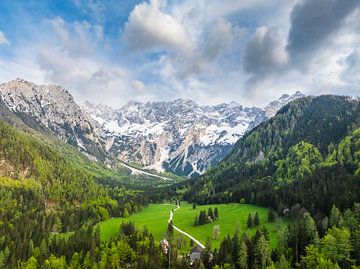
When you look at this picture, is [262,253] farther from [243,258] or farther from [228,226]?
[228,226]

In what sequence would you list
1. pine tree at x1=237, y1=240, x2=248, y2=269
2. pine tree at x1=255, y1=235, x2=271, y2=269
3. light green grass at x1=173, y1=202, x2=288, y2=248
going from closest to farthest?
pine tree at x1=255, y1=235, x2=271, y2=269 < pine tree at x1=237, y1=240, x2=248, y2=269 < light green grass at x1=173, y1=202, x2=288, y2=248

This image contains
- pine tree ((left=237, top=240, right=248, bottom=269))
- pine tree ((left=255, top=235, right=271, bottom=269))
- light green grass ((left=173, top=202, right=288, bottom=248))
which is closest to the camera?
pine tree ((left=255, top=235, right=271, bottom=269))

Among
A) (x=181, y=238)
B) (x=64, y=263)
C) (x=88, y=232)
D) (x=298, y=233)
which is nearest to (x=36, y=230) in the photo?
(x=88, y=232)

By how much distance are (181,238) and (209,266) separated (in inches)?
1186

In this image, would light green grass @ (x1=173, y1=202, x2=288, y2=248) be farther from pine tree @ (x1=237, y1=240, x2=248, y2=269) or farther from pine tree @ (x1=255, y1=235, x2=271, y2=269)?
pine tree @ (x1=237, y1=240, x2=248, y2=269)

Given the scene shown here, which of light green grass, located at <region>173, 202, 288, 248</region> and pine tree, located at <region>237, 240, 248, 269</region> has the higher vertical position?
light green grass, located at <region>173, 202, 288, 248</region>

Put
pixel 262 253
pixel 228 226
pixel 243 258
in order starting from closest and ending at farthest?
pixel 262 253
pixel 243 258
pixel 228 226

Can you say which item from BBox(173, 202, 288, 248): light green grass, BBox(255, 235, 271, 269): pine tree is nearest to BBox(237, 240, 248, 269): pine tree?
BBox(255, 235, 271, 269): pine tree

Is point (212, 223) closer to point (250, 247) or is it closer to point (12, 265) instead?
point (250, 247)

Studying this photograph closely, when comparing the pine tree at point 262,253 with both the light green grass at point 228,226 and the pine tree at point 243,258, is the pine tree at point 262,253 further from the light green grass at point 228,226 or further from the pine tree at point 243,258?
Answer: the light green grass at point 228,226

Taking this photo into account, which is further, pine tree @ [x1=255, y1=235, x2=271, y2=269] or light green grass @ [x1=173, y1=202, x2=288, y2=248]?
light green grass @ [x1=173, y1=202, x2=288, y2=248]

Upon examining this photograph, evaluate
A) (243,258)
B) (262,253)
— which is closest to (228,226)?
(243,258)

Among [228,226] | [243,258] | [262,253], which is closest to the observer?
[262,253]

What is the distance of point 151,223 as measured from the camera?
19675cm
